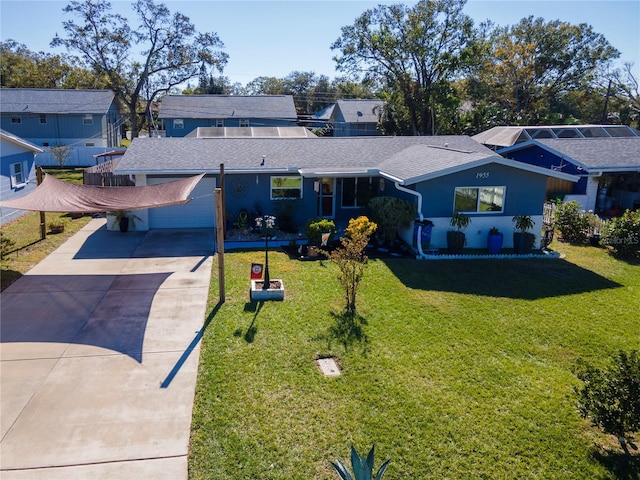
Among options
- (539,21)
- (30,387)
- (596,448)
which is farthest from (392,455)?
(539,21)

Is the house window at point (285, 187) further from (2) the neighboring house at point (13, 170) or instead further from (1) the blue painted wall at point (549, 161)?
(1) the blue painted wall at point (549, 161)

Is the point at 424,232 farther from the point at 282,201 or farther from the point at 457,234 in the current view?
the point at 282,201

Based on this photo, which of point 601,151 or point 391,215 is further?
point 601,151

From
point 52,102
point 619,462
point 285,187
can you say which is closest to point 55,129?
point 52,102

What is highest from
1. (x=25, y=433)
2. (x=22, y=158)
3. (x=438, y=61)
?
(x=438, y=61)

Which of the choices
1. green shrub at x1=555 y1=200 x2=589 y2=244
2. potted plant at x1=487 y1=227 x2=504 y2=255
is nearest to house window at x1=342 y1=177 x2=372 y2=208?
potted plant at x1=487 y1=227 x2=504 y2=255

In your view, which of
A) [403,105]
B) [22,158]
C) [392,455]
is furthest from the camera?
[403,105]

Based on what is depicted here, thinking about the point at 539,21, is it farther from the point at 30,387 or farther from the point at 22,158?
the point at 30,387
